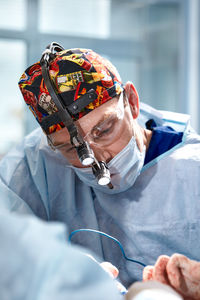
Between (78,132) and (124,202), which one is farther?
(124,202)

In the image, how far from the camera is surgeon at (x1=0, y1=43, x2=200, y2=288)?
1087mm

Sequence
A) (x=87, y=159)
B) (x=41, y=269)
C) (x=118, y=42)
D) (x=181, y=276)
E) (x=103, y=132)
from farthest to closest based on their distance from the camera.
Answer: (x=118, y=42), (x=103, y=132), (x=87, y=159), (x=181, y=276), (x=41, y=269)

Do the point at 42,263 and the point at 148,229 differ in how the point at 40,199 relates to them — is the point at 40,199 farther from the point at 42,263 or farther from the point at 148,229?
the point at 42,263

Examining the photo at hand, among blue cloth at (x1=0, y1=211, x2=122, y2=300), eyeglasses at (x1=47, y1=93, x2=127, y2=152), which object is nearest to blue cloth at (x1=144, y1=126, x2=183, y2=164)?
eyeglasses at (x1=47, y1=93, x2=127, y2=152)

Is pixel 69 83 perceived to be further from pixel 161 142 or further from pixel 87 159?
pixel 161 142

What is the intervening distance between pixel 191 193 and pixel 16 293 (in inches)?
31.3

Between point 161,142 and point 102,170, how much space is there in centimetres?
39

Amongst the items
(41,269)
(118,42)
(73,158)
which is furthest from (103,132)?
(118,42)

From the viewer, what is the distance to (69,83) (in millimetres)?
1075

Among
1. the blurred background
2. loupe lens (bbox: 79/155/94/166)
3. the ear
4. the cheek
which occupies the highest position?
the blurred background

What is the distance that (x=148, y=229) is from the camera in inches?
45.9

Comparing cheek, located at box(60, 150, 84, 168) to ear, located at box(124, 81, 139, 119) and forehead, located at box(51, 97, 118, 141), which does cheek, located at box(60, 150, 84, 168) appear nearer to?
forehead, located at box(51, 97, 118, 141)

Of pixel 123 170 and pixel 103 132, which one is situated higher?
pixel 103 132

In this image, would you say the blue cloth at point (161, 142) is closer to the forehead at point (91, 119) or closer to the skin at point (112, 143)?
the skin at point (112, 143)
